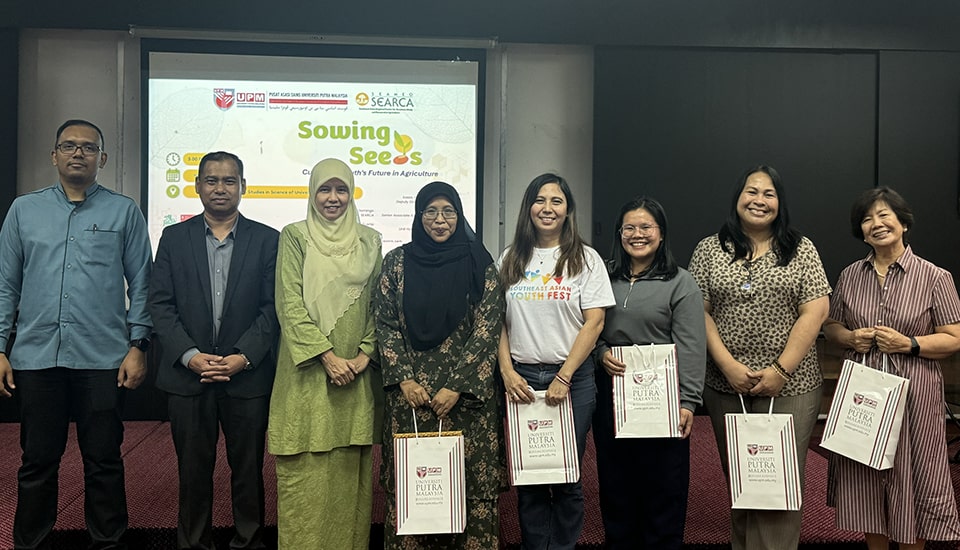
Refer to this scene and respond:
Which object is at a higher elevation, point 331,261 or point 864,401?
point 331,261

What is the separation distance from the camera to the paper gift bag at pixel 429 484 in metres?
2.09

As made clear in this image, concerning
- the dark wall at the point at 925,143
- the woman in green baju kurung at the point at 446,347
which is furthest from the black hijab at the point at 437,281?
the dark wall at the point at 925,143

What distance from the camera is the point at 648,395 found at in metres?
2.14

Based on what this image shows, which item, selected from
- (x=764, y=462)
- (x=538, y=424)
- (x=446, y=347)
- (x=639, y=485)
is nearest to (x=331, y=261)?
(x=446, y=347)

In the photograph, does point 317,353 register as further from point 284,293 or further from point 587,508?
point 587,508

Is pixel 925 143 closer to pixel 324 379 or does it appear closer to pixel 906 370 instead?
pixel 906 370

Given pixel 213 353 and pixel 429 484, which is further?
pixel 213 353

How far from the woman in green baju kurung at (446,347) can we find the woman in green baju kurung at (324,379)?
0.12 meters

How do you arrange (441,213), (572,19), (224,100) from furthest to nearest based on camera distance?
(572,19), (224,100), (441,213)

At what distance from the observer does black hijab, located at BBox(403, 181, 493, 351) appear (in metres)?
2.18

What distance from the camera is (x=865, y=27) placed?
13.9ft

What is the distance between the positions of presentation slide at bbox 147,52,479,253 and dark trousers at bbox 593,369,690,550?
7.09ft

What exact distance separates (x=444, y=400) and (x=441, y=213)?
1.98 ft

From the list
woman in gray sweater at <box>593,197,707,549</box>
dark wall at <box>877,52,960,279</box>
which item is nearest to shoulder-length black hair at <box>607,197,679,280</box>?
woman in gray sweater at <box>593,197,707,549</box>
